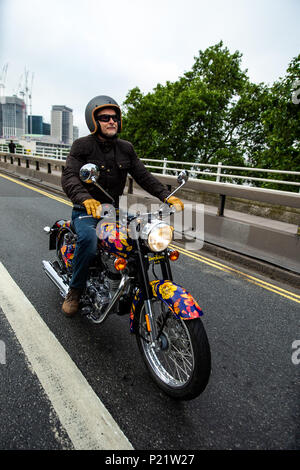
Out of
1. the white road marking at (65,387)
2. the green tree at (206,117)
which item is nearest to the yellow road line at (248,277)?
the white road marking at (65,387)

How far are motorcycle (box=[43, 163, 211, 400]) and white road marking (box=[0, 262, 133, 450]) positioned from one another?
48 centimetres

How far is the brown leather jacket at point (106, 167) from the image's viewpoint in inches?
116

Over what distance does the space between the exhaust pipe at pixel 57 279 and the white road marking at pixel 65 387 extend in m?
0.36

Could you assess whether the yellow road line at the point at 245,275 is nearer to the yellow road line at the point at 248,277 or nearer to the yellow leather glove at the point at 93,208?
the yellow road line at the point at 248,277

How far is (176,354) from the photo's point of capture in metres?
2.34

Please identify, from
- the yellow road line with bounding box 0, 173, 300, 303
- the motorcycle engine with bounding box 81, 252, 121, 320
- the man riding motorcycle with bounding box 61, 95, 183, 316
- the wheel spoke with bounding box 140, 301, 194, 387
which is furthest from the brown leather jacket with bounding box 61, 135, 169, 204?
the yellow road line with bounding box 0, 173, 300, 303

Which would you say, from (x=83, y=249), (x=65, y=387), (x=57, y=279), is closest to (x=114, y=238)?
(x=83, y=249)

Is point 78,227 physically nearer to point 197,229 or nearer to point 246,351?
point 246,351

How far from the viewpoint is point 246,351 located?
9.51 ft

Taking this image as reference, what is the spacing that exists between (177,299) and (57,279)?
1942 mm

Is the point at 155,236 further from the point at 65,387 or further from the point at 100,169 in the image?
the point at 65,387
